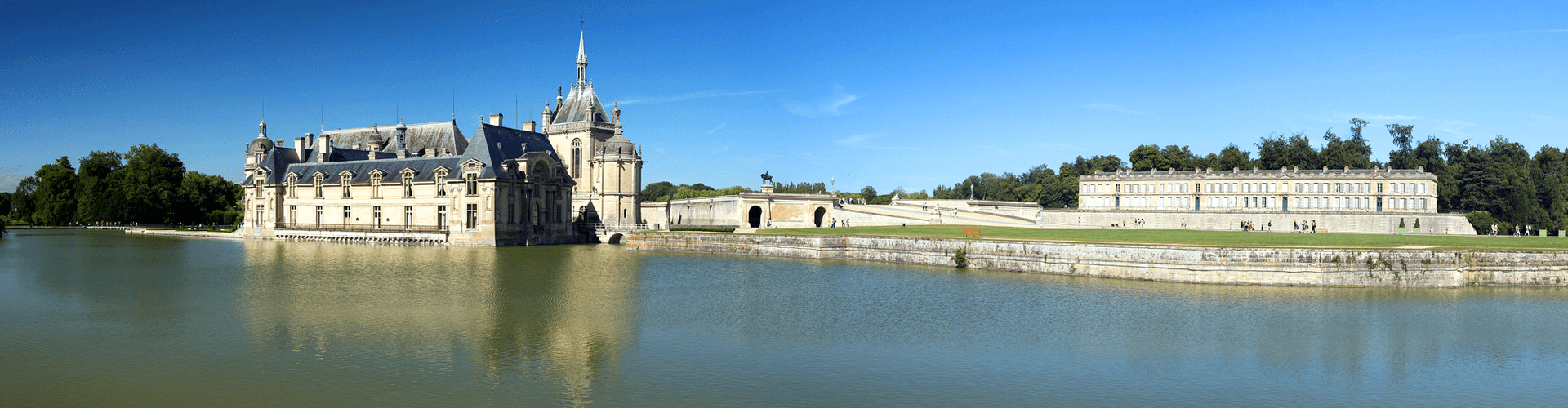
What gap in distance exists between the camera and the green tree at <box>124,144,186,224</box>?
80938 mm

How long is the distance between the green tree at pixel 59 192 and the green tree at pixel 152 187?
11736mm

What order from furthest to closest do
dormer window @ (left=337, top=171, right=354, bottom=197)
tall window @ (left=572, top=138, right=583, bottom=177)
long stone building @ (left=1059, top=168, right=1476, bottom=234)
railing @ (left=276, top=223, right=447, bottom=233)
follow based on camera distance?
tall window @ (left=572, top=138, right=583, bottom=177), dormer window @ (left=337, top=171, right=354, bottom=197), long stone building @ (left=1059, top=168, right=1476, bottom=234), railing @ (left=276, top=223, right=447, bottom=233)

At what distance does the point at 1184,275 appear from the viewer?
106 ft

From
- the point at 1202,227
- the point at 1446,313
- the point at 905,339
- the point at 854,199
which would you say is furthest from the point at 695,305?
the point at 854,199

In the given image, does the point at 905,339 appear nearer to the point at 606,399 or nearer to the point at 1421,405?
the point at 606,399

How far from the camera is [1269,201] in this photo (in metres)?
75.1

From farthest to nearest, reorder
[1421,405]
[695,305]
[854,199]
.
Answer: [854,199] < [695,305] < [1421,405]

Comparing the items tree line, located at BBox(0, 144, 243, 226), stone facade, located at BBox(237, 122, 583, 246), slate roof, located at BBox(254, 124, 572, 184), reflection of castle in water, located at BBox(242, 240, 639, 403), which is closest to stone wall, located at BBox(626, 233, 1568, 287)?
reflection of castle in water, located at BBox(242, 240, 639, 403)

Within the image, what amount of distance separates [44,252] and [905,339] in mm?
51391

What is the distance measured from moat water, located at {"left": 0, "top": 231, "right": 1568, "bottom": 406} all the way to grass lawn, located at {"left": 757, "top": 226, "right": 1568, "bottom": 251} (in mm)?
3726

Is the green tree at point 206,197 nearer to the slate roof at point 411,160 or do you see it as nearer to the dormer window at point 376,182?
the slate roof at point 411,160

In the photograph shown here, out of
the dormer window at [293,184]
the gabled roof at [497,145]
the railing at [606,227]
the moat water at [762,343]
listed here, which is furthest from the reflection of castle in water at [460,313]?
the dormer window at [293,184]

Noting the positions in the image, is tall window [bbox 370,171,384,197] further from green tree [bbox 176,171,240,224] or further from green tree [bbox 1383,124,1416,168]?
green tree [bbox 1383,124,1416,168]

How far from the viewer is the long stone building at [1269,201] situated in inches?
2445
